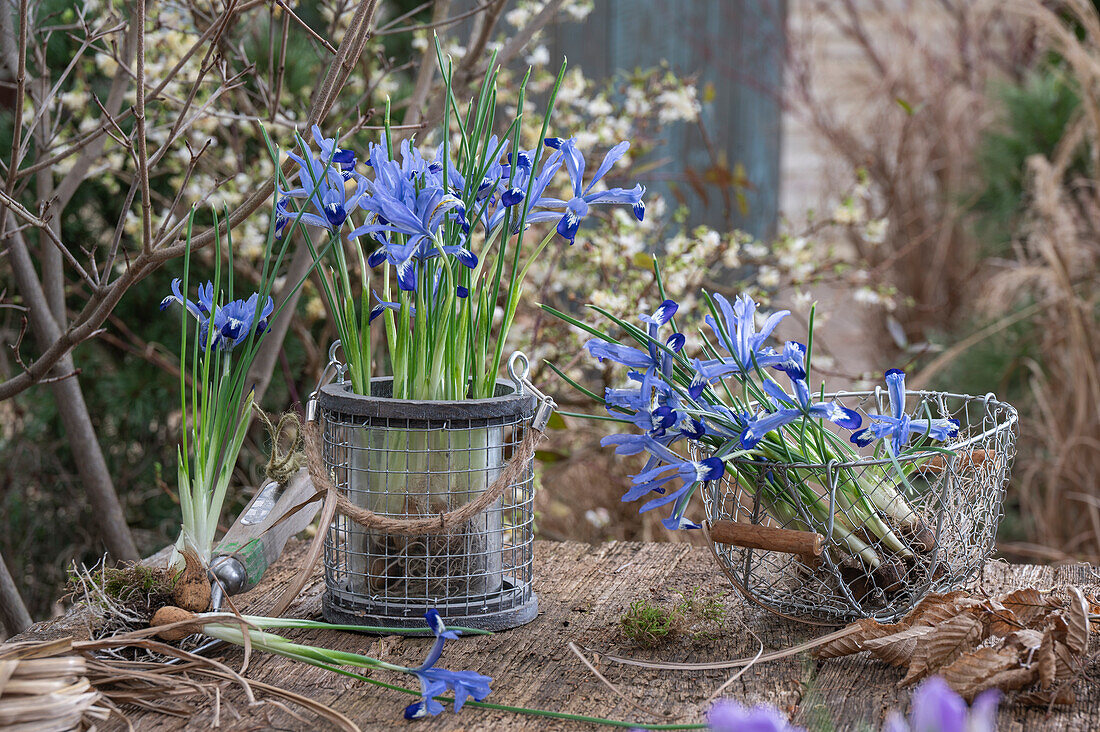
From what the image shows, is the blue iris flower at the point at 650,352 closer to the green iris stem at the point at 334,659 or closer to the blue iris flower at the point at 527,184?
the blue iris flower at the point at 527,184

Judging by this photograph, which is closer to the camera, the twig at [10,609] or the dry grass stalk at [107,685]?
the dry grass stalk at [107,685]

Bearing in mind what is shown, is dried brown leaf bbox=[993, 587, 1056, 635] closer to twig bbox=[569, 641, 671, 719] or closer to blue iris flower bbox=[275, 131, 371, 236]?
twig bbox=[569, 641, 671, 719]

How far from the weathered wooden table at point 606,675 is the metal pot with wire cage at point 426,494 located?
32 millimetres

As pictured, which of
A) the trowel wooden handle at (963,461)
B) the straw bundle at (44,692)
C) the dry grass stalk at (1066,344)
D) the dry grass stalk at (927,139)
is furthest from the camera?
the dry grass stalk at (927,139)

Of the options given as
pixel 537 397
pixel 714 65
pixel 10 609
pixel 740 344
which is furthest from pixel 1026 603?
pixel 714 65

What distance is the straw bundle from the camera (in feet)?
2.12

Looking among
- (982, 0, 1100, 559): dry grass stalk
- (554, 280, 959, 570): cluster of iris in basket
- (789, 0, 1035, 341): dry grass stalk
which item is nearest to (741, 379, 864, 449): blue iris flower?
(554, 280, 959, 570): cluster of iris in basket

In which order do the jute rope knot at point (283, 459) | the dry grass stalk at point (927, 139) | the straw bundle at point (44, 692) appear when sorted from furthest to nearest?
the dry grass stalk at point (927, 139) < the jute rope knot at point (283, 459) < the straw bundle at point (44, 692)

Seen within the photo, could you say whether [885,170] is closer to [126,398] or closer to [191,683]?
[126,398]

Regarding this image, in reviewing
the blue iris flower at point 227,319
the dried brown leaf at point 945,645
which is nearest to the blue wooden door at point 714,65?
the blue iris flower at point 227,319

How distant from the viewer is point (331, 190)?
33.8 inches

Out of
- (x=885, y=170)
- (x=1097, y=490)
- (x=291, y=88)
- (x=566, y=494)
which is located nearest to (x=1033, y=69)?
(x=885, y=170)

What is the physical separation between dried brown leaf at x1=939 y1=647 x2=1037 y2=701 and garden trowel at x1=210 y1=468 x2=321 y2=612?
538 millimetres

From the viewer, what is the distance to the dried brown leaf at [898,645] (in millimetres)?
805
